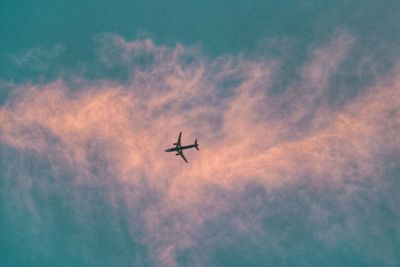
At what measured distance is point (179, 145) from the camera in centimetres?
17050
